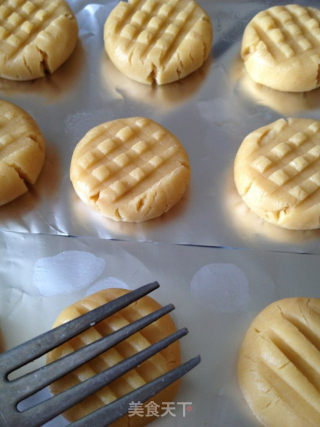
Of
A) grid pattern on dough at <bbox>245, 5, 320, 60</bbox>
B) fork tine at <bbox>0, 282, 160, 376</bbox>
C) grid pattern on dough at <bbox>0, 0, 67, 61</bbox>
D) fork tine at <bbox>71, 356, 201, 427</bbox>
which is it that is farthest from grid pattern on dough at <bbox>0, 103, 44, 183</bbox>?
grid pattern on dough at <bbox>245, 5, 320, 60</bbox>

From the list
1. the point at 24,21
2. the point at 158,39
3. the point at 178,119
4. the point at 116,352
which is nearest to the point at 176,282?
the point at 116,352

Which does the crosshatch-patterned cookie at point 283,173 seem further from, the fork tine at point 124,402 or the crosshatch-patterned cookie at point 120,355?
the fork tine at point 124,402

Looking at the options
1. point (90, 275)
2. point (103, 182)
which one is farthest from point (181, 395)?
point (103, 182)

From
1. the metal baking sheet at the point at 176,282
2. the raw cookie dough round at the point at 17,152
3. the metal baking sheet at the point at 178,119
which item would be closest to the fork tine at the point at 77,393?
the metal baking sheet at the point at 176,282

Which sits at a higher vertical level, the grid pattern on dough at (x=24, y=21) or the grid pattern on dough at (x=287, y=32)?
the grid pattern on dough at (x=24, y=21)

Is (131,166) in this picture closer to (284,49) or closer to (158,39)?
(158,39)

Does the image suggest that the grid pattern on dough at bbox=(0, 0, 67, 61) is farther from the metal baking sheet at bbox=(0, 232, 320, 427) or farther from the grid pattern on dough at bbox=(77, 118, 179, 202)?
the metal baking sheet at bbox=(0, 232, 320, 427)

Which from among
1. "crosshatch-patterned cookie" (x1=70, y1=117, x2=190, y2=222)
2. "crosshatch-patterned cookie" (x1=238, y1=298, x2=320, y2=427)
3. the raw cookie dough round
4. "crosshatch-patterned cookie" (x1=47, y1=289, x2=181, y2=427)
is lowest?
"crosshatch-patterned cookie" (x1=238, y1=298, x2=320, y2=427)
